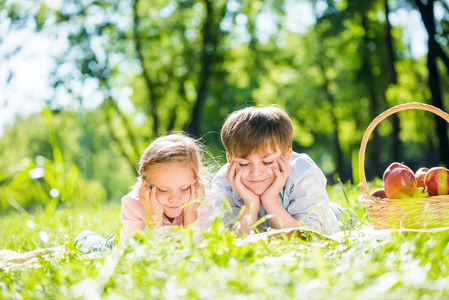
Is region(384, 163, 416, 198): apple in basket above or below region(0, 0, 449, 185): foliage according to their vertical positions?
below

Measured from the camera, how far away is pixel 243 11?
1925cm

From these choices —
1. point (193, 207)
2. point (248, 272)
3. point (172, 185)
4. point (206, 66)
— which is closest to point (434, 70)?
point (193, 207)

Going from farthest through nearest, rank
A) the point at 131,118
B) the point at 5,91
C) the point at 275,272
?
the point at 131,118 < the point at 5,91 < the point at 275,272

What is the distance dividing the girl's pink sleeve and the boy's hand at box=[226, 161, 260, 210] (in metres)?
0.73

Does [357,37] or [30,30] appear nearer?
[30,30]

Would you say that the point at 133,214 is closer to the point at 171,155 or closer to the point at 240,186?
the point at 171,155

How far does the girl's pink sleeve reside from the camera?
3.30 meters

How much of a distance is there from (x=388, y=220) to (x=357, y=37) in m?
17.5

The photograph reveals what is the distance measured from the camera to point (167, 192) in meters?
3.18

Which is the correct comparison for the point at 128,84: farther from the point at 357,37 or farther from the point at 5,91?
the point at 357,37

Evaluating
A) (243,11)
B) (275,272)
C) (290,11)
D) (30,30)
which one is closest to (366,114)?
(290,11)

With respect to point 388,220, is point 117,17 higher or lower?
higher

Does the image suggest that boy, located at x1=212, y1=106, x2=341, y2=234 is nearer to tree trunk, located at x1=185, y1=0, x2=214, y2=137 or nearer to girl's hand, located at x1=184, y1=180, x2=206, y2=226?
girl's hand, located at x1=184, y1=180, x2=206, y2=226

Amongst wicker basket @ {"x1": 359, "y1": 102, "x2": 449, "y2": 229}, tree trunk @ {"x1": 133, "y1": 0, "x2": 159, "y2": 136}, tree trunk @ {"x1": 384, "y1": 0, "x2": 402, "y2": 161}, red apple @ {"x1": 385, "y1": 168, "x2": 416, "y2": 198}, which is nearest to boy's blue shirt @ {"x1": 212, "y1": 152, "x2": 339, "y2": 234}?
wicker basket @ {"x1": 359, "y1": 102, "x2": 449, "y2": 229}
